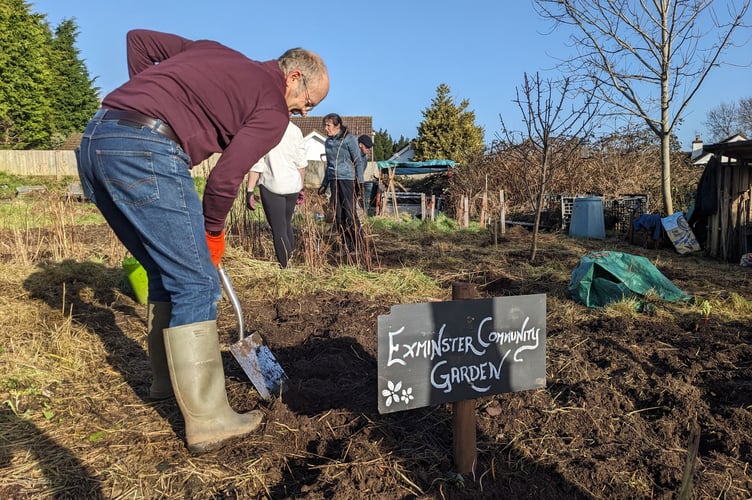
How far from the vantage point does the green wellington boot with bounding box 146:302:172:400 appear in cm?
227

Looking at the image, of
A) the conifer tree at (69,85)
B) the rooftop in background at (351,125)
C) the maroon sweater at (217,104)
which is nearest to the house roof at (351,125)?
the rooftop in background at (351,125)

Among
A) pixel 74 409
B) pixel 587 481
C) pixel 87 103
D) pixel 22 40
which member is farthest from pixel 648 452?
pixel 87 103

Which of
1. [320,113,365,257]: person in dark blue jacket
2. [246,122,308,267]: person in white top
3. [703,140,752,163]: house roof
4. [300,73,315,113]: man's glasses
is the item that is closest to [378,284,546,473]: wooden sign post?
[300,73,315,113]: man's glasses

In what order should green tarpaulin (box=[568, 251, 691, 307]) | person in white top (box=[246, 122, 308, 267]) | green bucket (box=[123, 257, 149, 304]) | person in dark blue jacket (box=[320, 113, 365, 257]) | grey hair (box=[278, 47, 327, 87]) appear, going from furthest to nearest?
person in dark blue jacket (box=[320, 113, 365, 257]) < person in white top (box=[246, 122, 308, 267]) < green tarpaulin (box=[568, 251, 691, 307]) < green bucket (box=[123, 257, 149, 304]) < grey hair (box=[278, 47, 327, 87])

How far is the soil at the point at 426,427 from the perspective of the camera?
70.2 inches

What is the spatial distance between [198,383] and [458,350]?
97cm

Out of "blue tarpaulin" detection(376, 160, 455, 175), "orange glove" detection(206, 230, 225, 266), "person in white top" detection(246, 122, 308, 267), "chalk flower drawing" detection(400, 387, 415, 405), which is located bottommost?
"chalk flower drawing" detection(400, 387, 415, 405)

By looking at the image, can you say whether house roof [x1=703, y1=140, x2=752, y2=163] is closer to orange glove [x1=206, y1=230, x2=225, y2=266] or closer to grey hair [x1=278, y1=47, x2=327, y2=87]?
grey hair [x1=278, y1=47, x2=327, y2=87]

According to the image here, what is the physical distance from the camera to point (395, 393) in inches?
67.3

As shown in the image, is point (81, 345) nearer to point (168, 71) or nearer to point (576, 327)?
point (168, 71)

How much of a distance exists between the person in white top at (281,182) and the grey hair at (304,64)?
2.63 meters

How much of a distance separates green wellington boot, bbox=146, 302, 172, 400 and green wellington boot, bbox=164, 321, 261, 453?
0.29 metres

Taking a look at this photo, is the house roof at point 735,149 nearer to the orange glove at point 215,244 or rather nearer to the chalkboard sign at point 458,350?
the chalkboard sign at point 458,350

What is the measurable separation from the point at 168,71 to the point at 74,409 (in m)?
1.56
